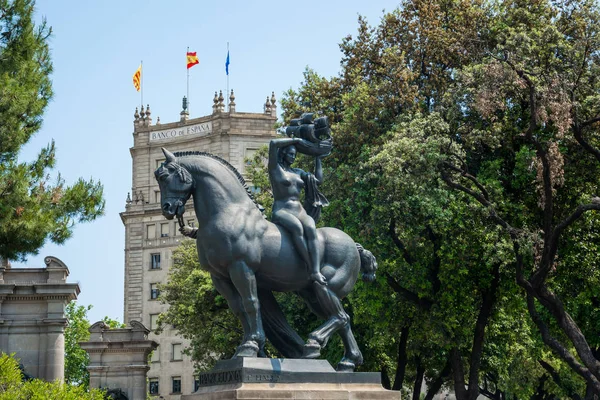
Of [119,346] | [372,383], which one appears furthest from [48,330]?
[372,383]

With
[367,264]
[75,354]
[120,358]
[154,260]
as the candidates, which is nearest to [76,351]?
[75,354]

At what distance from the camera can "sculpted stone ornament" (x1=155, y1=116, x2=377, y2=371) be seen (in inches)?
542

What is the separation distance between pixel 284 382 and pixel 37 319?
86.3 feet

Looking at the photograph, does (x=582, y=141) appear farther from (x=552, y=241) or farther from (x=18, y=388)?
(x=18, y=388)

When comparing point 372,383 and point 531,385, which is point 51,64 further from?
point 531,385

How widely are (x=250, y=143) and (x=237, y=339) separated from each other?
147 feet

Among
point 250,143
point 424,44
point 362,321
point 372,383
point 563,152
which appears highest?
point 250,143

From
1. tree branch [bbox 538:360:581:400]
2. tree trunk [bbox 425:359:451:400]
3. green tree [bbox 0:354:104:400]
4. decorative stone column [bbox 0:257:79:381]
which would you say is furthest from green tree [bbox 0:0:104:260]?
tree branch [bbox 538:360:581:400]

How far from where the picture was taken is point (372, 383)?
46.6 feet

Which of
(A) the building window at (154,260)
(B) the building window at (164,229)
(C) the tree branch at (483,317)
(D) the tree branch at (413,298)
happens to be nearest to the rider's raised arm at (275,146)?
(D) the tree branch at (413,298)

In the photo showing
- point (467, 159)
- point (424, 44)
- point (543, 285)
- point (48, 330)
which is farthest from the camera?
point (48, 330)

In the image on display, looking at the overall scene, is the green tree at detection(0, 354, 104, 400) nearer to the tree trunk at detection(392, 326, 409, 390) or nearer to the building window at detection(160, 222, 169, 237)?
the tree trunk at detection(392, 326, 409, 390)

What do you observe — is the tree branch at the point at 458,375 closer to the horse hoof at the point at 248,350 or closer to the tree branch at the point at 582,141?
the tree branch at the point at 582,141

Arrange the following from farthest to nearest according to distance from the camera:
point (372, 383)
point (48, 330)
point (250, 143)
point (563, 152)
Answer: point (250, 143) < point (48, 330) < point (563, 152) < point (372, 383)
